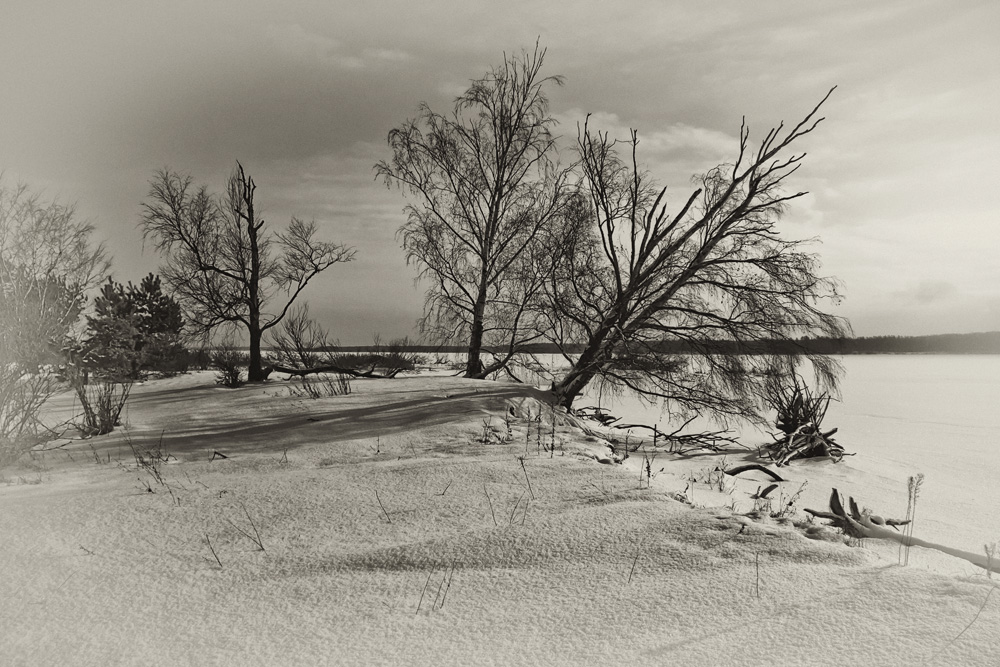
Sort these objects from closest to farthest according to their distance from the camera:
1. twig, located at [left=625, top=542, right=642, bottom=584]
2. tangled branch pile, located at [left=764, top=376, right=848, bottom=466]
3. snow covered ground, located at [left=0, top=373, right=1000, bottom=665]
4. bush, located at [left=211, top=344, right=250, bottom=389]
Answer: snow covered ground, located at [left=0, top=373, right=1000, bottom=665] → twig, located at [left=625, top=542, right=642, bottom=584] → tangled branch pile, located at [left=764, top=376, right=848, bottom=466] → bush, located at [left=211, top=344, right=250, bottom=389]

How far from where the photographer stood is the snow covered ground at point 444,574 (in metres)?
2.23

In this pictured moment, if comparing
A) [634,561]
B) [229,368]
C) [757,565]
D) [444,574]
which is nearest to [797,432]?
[757,565]

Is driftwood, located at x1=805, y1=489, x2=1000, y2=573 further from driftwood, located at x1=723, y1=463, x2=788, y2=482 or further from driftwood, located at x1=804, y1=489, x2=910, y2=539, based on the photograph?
driftwood, located at x1=723, y1=463, x2=788, y2=482

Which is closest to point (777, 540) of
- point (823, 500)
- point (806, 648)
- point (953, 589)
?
point (953, 589)

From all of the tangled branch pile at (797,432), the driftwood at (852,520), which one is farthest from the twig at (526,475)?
the tangled branch pile at (797,432)

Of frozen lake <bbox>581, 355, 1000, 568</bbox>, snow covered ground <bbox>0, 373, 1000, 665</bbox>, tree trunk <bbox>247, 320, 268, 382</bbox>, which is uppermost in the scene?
tree trunk <bbox>247, 320, 268, 382</bbox>

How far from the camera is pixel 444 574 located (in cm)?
285

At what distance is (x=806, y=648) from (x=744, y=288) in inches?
240

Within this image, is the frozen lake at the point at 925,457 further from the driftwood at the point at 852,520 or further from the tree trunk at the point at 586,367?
the tree trunk at the point at 586,367

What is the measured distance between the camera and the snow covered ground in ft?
7.30

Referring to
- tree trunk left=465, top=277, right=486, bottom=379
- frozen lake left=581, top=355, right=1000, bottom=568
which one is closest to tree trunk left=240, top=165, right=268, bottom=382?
tree trunk left=465, top=277, right=486, bottom=379

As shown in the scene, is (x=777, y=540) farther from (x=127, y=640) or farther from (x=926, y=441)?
(x=926, y=441)

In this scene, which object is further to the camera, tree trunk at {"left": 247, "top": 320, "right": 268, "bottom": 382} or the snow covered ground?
tree trunk at {"left": 247, "top": 320, "right": 268, "bottom": 382}

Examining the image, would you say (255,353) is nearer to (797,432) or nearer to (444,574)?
(797,432)
